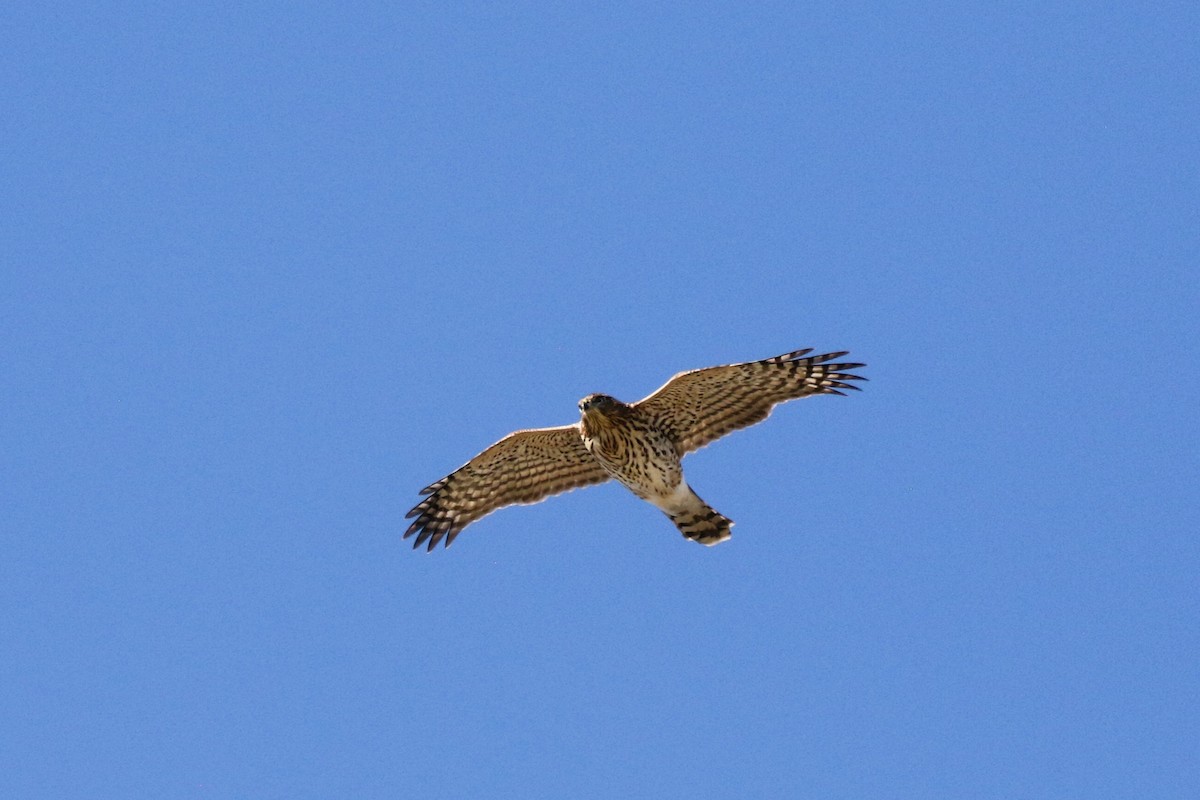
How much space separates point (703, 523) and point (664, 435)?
120 centimetres

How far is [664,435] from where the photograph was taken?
53.2 feet

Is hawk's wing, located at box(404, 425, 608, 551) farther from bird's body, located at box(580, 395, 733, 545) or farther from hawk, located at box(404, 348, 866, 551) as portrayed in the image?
bird's body, located at box(580, 395, 733, 545)

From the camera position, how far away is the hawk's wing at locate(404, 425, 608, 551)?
54.9 ft

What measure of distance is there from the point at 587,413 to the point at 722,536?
80.9 inches

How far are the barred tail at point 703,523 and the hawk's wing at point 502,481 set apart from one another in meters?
0.88

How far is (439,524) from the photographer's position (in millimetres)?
17250

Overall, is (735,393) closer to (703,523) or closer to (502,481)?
(703,523)

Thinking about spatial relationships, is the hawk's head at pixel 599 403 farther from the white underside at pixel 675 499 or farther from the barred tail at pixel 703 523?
the barred tail at pixel 703 523

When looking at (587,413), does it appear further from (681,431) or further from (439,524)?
(439,524)

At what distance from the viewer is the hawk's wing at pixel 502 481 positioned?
658 inches

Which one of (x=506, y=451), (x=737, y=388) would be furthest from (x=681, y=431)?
(x=506, y=451)

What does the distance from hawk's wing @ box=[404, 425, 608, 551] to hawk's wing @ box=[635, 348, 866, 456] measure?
1.03 meters

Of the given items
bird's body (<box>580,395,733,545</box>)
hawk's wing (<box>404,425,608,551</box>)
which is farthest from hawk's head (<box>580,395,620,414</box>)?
hawk's wing (<box>404,425,608,551</box>)

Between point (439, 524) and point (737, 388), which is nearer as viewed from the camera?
point (737, 388)
